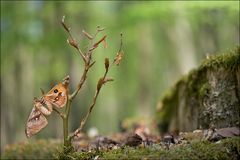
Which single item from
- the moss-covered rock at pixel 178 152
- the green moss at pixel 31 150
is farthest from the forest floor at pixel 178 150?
the green moss at pixel 31 150

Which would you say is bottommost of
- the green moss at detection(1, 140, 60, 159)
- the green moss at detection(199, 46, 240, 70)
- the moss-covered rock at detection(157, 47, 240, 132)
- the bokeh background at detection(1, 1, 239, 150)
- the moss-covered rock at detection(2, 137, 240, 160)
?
the green moss at detection(1, 140, 60, 159)

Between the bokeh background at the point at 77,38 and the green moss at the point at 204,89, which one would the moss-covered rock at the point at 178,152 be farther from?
the bokeh background at the point at 77,38

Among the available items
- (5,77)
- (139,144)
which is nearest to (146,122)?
(139,144)

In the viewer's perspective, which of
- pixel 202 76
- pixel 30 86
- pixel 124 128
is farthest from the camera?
pixel 30 86

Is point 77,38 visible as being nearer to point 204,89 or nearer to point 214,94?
point 204,89

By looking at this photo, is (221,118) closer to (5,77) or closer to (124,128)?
(124,128)

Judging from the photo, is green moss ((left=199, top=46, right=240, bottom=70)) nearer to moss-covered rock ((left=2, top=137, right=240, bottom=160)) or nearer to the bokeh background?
moss-covered rock ((left=2, top=137, right=240, bottom=160))

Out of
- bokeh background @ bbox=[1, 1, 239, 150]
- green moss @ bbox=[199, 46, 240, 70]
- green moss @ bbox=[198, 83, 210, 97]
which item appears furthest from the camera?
bokeh background @ bbox=[1, 1, 239, 150]

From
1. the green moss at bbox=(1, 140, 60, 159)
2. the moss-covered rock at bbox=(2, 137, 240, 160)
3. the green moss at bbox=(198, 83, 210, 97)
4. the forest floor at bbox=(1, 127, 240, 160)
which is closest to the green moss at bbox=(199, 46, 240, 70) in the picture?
the green moss at bbox=(198, 83, 210, 97)
